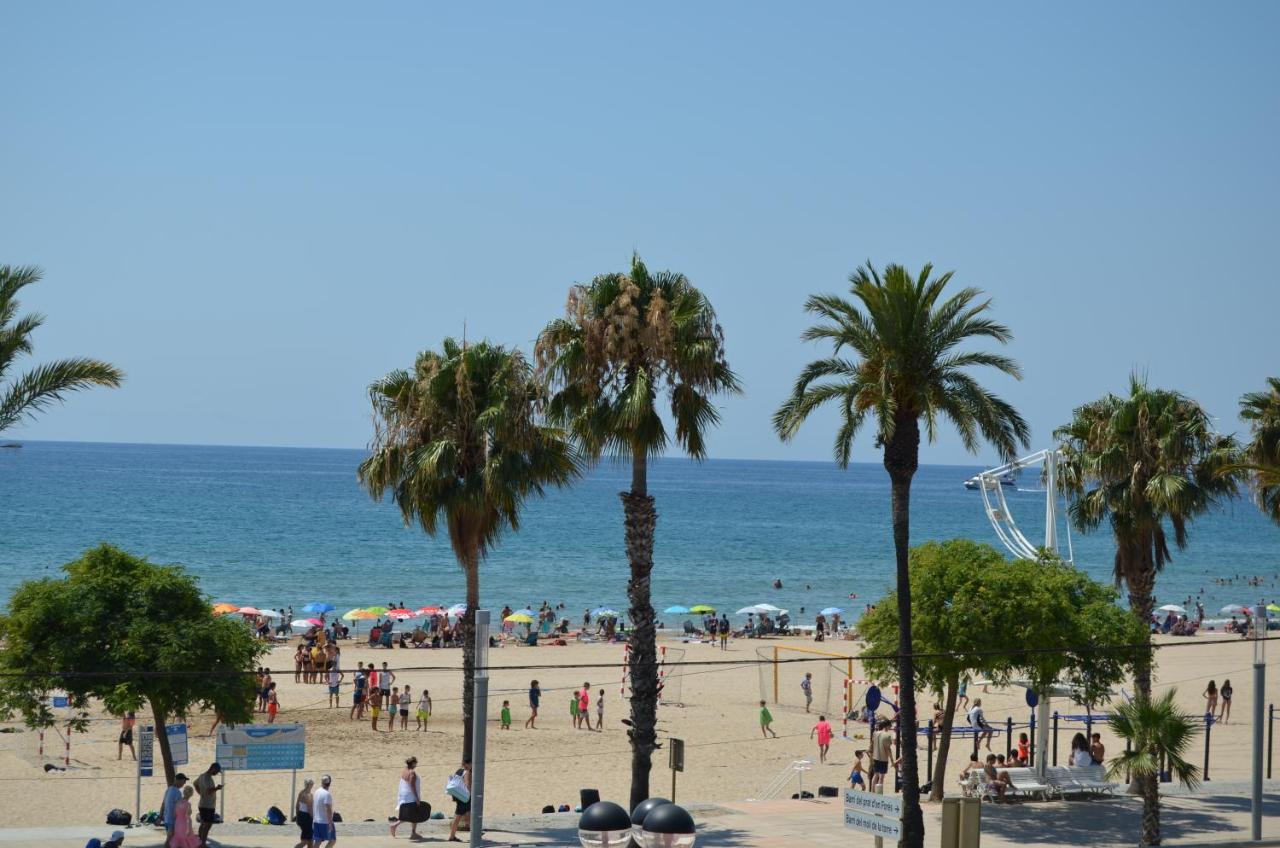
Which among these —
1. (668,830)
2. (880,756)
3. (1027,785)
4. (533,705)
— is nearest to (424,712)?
(533,705)

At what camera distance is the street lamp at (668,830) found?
477 inches

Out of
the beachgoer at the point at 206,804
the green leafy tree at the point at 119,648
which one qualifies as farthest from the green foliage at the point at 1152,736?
the beachgoer at the point at 206,804

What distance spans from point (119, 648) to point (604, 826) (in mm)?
11540

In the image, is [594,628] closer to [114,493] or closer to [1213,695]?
[1213,695]

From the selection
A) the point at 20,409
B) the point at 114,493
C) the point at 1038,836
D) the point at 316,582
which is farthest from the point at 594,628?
the point at 114,493

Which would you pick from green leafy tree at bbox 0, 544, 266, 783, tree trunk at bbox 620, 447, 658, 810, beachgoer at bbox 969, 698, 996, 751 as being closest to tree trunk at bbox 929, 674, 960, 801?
beachgoer at bbox 969, 698, 996, 751

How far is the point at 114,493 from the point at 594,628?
394 feet

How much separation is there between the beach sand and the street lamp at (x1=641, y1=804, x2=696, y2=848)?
12219 mm

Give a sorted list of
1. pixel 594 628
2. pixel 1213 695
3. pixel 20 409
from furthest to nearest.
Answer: pixel 594 628 < pixel 1213 695 < pixel 20 409

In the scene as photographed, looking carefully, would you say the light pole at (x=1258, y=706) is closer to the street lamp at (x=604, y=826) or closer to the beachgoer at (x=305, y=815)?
the street lamp at (x=604, y=826)

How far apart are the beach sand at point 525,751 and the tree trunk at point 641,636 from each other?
2.10 m

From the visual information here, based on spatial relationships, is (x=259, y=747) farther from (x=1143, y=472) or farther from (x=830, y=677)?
(x=830, y=677)

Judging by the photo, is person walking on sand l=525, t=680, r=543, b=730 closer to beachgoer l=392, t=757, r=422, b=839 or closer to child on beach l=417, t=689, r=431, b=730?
child on beach l=417, t=689, r=431, b=730

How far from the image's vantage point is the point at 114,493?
171 metres
